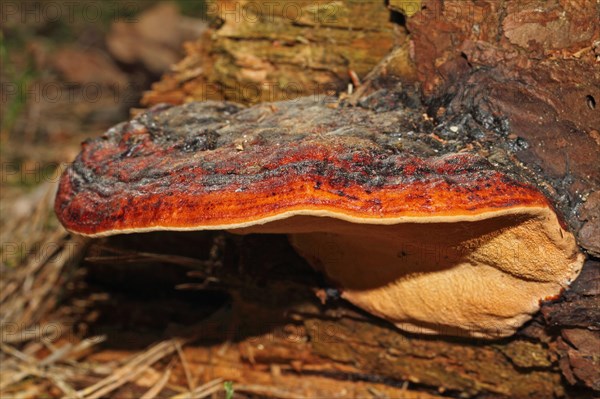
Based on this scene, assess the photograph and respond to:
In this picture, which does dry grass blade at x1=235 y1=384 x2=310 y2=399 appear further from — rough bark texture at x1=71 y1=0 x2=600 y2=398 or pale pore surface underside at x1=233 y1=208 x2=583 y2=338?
pale pore surface underside at x1=233 y1=208 x2=583 y2=338

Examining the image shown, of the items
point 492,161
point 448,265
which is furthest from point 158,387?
point 492,161

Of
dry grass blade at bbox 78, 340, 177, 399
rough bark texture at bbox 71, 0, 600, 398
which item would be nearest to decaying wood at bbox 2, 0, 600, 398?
rough bark texture at bbox 71, 0, 600, 398

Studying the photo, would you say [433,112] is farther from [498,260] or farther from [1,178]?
[1,178]

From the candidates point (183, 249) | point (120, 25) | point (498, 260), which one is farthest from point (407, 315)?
point (120, 25)

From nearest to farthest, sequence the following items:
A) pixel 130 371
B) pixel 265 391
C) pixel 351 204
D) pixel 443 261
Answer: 1. pixel 351 204
2. pixel 443 261
3. pixel 265 391
4. pixel 130 371

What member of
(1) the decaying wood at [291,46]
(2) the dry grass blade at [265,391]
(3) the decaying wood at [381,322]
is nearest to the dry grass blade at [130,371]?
(3) the decaying wood at [381,322]

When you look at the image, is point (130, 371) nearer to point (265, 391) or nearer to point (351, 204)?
point (265, 391)
